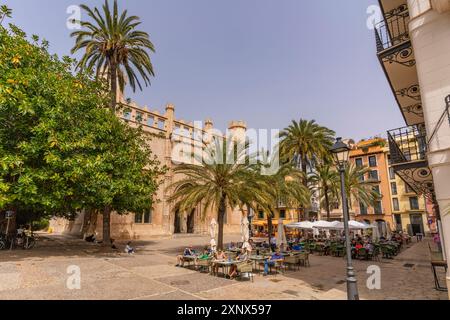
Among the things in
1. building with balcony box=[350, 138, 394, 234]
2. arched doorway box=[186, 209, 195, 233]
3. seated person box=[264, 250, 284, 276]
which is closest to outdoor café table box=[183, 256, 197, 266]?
seated person box=[264, 250, 284, 276]

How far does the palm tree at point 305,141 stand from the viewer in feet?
89.9

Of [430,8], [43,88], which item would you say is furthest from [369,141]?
[43,88]

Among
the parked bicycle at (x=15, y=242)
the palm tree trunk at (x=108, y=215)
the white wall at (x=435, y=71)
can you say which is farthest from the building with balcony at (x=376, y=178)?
the parked bicycle at (x=15, y=242)

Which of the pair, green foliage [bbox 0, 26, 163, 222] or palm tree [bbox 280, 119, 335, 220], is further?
palm tree [bbox 280, 119, 335, 220]

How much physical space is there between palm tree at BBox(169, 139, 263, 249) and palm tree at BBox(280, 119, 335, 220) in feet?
36.8

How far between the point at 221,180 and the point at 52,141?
30.9ft

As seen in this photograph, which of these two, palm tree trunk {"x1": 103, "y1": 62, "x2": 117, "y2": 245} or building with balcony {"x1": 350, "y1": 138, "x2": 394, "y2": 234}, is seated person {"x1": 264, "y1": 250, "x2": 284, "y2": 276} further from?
building with balcony {"x1": 350, "y1": 138, "x2": 394, "y2": 234}

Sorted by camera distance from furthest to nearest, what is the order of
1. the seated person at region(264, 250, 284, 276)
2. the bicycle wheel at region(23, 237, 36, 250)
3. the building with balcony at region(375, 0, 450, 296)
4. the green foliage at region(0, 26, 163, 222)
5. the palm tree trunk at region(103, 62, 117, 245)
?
the palm tree trunk at region(103, 62, 117, 245)
the bicycle wheel at region(23, 237, 36, 250)
the green foliage at region(0, 26, 163, 222)
the seated person at region(264, 250, 284, 276)
the building with balcony at region(375, 0, 450, 296)

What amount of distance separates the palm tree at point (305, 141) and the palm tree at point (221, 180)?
11.2m

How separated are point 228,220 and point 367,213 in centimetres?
2678

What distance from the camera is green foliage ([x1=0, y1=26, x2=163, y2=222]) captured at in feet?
43.3

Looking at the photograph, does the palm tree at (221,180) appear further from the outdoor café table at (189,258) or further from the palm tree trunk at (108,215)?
the palm tree trunk at (108,215)

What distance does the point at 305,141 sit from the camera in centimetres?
2750
